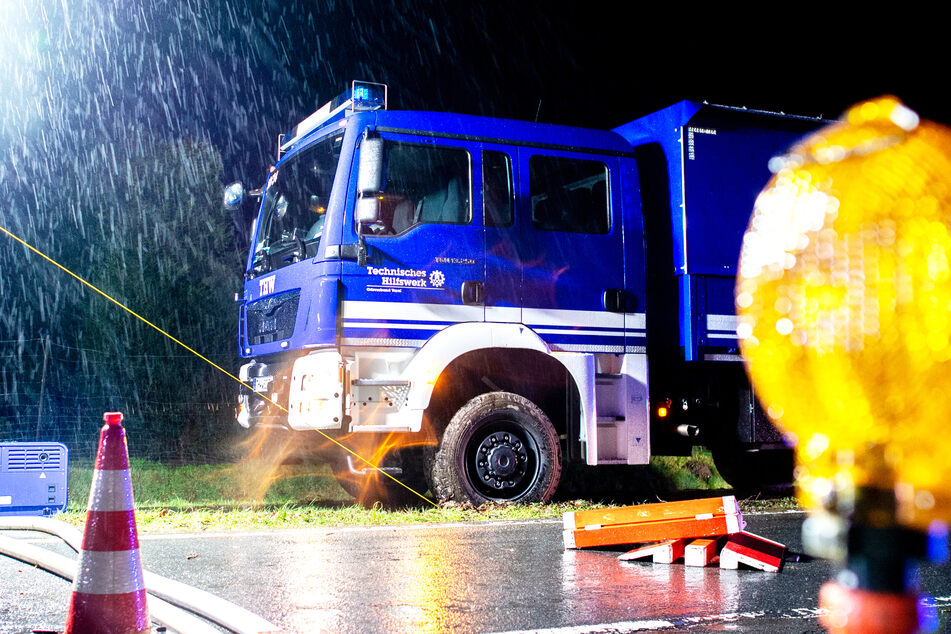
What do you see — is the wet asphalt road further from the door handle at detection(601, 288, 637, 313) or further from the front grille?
the door handle at detection(601, 288, 637, 313)

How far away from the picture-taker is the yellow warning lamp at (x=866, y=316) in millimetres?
781

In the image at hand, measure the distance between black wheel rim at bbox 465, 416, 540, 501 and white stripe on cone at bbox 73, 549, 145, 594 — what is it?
4.59 meters

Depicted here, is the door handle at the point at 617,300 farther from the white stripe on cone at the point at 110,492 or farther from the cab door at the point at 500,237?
the white stripe on cone at the point at 110,492

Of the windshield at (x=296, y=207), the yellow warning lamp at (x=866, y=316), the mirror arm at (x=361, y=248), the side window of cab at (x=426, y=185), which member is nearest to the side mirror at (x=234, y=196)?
the windshield at (x=296, y=207)

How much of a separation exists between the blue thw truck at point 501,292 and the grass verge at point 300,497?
1.30 feet

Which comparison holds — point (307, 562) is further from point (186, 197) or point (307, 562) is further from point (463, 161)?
point (186, 197)

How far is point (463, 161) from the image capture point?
25.8 ft

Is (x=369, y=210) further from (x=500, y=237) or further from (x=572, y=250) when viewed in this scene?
(x=572, y=250)

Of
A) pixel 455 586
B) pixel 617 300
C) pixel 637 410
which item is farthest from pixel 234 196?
pixel 455 586

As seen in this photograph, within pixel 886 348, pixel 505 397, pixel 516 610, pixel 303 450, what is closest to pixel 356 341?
pixel 505 397

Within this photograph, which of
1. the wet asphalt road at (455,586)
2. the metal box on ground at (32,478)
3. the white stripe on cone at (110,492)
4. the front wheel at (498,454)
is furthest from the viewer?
the front wheel at (498,454)

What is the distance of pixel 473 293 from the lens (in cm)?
767

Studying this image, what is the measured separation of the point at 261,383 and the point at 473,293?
85.2 inches

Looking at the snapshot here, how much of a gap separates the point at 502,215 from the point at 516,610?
438 cm
